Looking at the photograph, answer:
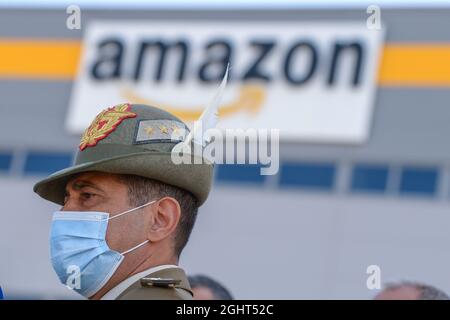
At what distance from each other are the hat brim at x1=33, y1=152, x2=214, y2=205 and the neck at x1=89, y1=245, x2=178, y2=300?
19 cm

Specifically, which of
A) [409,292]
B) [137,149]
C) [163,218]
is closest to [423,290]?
[409,292]

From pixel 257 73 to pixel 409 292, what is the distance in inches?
577

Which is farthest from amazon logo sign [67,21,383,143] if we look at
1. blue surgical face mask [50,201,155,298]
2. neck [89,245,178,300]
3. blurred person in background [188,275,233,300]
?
neck [89,245,178,300]

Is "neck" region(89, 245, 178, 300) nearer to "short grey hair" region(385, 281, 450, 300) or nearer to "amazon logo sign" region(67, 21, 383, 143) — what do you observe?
"short grey hair" region(385, 281, 450, 300)

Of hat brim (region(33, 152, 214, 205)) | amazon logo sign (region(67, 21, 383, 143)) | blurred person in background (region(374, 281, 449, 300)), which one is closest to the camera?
hat brim (region(33, 152, 214, 205))

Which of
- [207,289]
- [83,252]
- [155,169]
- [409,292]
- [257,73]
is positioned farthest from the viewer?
[257,73]

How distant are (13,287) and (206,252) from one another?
145 inches

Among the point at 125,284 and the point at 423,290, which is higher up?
the point at 125,284

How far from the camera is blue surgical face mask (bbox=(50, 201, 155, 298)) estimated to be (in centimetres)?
293

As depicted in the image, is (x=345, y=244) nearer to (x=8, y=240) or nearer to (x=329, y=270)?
(x=329, y=270)

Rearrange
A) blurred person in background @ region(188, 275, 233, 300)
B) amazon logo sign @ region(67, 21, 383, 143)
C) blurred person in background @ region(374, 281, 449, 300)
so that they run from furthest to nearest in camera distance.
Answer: amazon logo sign @ region(67, 21, 383, 143)
blurred person in background @ region(188, 275, 233, 300)
blurred person in background @ region(374, 281, 449, 300)

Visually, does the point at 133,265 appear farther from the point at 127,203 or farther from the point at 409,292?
the point at 409,292

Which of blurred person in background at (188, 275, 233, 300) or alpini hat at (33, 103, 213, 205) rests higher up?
alpini hat at (33, 103, 213, 205)

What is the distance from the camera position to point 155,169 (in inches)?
114
